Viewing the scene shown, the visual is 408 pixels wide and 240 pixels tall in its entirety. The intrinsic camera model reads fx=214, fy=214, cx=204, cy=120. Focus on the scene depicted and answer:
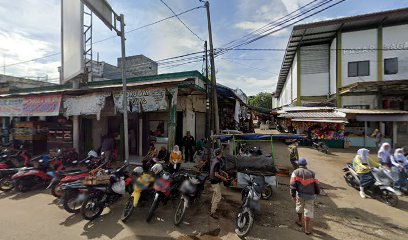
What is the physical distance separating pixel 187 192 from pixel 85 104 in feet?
23.2

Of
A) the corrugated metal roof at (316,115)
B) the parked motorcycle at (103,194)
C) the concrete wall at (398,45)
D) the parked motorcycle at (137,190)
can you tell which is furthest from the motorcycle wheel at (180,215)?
the concrete wall at (398,45)

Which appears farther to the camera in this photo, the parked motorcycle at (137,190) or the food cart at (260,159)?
the food cart at (260,159)

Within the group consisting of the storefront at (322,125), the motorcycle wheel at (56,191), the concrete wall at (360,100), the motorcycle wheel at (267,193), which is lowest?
the motorcycle wheel at (267,193)

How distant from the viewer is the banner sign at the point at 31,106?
10.5 meters

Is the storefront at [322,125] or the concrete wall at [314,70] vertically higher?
the concrete wall at [314,70]

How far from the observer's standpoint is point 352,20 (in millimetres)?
17375

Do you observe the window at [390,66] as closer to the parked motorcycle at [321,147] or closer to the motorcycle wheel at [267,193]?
the parked motorcycle at [321,147]

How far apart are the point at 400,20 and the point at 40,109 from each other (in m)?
26.3

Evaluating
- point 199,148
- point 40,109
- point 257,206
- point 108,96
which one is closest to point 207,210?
point 257,206

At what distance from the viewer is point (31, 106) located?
1141 cm

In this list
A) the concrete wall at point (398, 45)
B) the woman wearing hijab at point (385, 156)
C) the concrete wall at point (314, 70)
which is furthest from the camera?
the concrete wall at point (314, 70)

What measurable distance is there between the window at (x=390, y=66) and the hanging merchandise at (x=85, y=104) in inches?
831

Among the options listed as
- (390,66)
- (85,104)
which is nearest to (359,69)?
(390,66)

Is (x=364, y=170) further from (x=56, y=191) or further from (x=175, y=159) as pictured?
(x=56, y=191)
